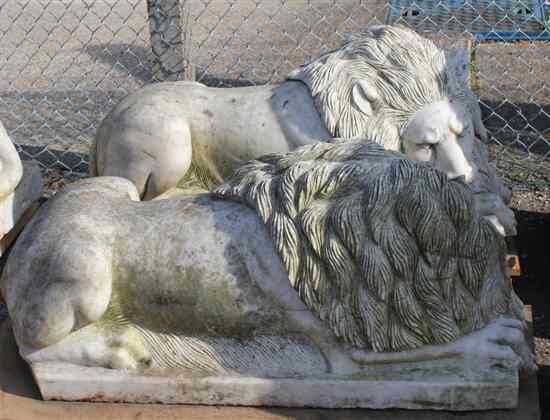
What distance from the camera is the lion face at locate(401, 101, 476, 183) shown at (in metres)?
3.41

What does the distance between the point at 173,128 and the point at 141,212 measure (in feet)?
2.62

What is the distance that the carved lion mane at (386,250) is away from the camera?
2.55 m

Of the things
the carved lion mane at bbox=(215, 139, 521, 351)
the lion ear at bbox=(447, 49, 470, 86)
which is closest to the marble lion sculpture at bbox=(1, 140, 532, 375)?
the carved lion mane at bbox=(215, 139, 521, 351)

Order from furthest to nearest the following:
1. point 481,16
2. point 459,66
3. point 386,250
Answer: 1. point 481,16
2. point 459,66
3. point 386,250

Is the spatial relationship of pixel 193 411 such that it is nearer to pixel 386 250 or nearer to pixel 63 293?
pixel 63 293

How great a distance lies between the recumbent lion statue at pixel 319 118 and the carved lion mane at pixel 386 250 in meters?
0.78

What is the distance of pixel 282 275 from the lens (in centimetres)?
264

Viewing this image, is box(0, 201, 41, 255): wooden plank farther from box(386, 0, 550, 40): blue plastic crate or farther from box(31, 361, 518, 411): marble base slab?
box(386, 0, 550, 40): blue plastic crate

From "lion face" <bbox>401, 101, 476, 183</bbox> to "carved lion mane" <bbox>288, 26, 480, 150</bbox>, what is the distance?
0.03 m

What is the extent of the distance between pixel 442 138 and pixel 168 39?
7.09 ft

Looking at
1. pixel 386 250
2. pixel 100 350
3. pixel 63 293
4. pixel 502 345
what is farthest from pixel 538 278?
pixel 63 293

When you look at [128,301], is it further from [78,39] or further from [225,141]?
[78,39]

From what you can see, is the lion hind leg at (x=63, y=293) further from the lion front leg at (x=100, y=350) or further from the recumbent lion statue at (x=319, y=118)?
the recumbent lion statue at (x=319, y=118)

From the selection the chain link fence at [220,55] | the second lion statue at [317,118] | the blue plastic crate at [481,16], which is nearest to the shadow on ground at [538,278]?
the chain link fence at [220,55]
